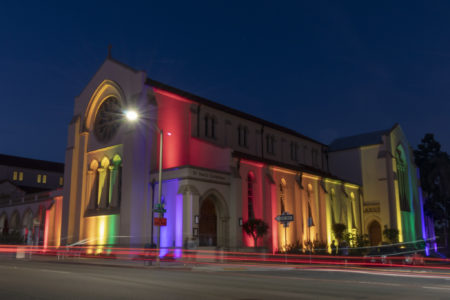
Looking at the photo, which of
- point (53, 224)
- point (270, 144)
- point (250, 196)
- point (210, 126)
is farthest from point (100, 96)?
point (270, 144)

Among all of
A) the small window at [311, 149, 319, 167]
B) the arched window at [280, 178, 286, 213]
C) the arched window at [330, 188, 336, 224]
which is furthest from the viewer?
the small window at [311, 149, 319, 167]

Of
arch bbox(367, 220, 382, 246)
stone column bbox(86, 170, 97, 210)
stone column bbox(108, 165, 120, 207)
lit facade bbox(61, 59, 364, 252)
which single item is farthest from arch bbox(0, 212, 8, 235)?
arch bbox(367, 220, 382, 246)

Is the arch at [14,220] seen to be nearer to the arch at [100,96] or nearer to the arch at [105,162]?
the arch at [100,96]

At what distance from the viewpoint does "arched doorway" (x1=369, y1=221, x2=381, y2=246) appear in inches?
2051

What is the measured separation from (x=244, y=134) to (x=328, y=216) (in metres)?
12.8

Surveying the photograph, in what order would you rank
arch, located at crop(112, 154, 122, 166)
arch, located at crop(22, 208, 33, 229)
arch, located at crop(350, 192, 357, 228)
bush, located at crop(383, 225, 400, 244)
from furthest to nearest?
arch, located at crop(22, 208, 33, 229), arch, located at crop(350, 192, 357, 228), bush, located at crop(383, 225, 400, 244), arch, located at crop(112, 154, 122, 166)

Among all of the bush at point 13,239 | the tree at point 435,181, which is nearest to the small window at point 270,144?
the tree at point 435,181

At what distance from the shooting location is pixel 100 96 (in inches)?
1625

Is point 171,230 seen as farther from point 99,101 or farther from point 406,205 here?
point 406,205

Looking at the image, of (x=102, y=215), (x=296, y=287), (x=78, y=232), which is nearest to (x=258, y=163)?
(x=102, y=215)

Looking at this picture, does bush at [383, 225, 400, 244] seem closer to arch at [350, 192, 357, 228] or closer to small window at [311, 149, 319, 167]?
arch at [350, 192, 357, 228]

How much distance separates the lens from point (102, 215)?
37.2m

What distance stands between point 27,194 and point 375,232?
49.9 metres

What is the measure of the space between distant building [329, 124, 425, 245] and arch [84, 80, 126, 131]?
3233 centimetres
